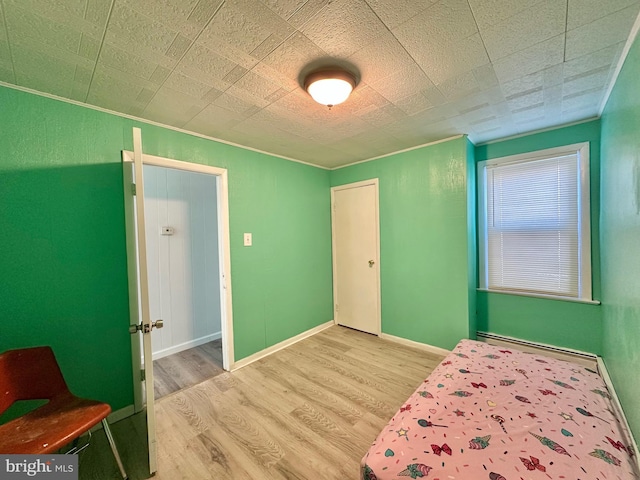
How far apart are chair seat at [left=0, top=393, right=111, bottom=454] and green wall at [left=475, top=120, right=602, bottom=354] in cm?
345

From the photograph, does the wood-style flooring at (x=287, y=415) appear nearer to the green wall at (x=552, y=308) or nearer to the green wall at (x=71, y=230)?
the green wall at (x=71, y=230)

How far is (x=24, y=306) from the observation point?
1.57 m

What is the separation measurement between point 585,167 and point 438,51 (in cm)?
204

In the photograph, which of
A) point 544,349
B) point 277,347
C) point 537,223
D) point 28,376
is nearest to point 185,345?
point 277,347

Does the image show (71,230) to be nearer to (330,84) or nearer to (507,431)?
(330,84)

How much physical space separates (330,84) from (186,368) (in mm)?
3005

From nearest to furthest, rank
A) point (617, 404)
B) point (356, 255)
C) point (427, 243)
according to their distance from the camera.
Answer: point (617, 404), point (427, 243), point (356, 255)

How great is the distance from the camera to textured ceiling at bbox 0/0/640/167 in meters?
1.10

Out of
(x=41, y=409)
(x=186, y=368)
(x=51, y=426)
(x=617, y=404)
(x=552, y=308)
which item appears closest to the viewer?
(x=51, y=426)

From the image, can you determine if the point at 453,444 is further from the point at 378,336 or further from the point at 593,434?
the point at 378,336

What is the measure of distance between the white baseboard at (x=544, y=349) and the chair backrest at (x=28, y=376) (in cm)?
367

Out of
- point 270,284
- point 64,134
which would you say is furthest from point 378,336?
point 64,134

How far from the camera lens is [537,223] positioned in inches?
101

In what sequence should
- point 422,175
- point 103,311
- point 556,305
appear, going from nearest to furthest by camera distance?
point 103,311 < point 556,305 < point 422,175
